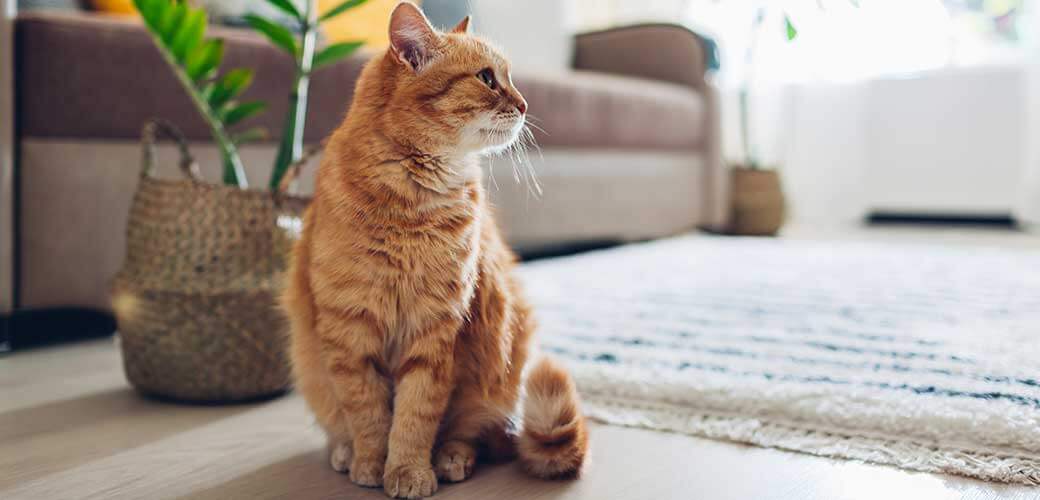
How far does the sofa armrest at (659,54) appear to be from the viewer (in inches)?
122

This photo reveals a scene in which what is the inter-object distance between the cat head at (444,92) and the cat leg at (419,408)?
0.18 m

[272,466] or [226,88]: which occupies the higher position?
[226,88]

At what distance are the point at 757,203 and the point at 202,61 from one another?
268cm

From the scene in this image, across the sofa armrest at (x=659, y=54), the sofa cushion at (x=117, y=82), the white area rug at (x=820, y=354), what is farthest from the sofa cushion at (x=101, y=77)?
the sofa armrest at (x=659, y=54)

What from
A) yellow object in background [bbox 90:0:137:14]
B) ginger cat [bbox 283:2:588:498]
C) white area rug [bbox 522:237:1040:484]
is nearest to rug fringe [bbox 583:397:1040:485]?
white area rug [bbox 522:237:1040:484]

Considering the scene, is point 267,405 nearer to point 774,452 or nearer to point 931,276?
point 774,452

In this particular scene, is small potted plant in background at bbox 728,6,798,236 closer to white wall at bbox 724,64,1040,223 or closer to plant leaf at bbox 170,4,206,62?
white wall at bbox 724,64,1040,223

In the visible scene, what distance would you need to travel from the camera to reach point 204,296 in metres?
1.06

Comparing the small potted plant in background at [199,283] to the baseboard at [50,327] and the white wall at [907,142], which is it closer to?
the baseboard at [50,327]

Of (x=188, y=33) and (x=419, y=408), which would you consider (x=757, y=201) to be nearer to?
(x=188, y=33)

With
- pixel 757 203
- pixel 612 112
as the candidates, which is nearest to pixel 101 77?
pixel 612 112

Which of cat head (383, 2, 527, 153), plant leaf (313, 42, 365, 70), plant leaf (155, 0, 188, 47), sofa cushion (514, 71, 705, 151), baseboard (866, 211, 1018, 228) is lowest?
baseboard (866, 211, 1018, 228)

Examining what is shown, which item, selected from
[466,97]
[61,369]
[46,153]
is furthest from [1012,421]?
[46,153]

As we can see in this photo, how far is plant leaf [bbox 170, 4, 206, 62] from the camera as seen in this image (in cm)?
112
